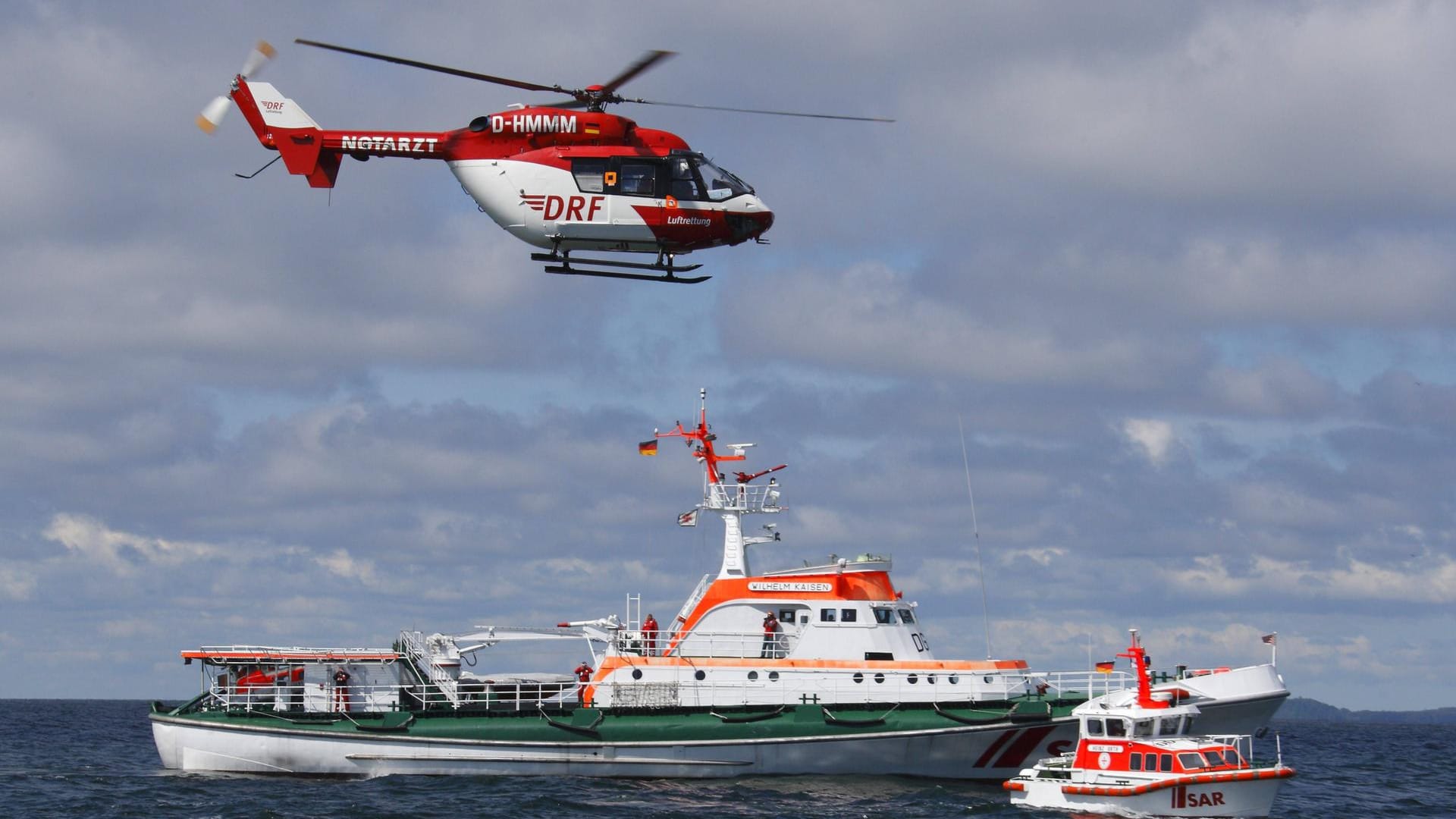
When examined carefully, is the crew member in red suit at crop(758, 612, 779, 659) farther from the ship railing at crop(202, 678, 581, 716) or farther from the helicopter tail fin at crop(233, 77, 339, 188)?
the helicopter tail fin at crop(233, 77, 339, 188)

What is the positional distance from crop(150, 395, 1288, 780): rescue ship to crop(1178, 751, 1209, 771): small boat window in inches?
125

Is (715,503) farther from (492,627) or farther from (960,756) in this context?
(960,756)

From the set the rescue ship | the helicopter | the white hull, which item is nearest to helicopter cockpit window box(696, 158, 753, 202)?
the helicopter

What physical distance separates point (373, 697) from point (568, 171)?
12.9m

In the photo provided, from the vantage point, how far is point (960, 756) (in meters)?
29.9

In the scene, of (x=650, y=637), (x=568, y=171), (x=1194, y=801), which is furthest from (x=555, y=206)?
(x=1194, y=801)

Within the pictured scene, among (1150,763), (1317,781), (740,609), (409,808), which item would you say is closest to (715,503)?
(740,609)

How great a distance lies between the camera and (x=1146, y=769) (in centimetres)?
2531

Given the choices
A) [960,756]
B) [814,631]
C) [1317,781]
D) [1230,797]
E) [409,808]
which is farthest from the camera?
[1317,781]

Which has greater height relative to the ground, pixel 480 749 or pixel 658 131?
pixel 658 131

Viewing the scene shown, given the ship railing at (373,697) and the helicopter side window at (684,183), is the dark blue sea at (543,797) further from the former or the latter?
the helicopter side window at (684,183)

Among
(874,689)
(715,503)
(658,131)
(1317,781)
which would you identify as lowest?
(1317,781)

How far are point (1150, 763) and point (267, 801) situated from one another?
16.2 m

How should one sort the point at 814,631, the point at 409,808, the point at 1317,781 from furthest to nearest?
the point at 1317,781 < the point at 814,631 < the point at 409,808
